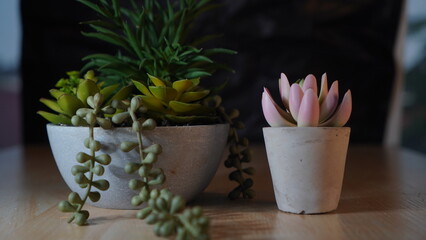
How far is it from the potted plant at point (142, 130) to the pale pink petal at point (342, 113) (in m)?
0.11

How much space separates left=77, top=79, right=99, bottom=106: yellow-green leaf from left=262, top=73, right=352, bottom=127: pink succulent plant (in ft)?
0.53

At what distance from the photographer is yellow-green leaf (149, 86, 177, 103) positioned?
0.45 m

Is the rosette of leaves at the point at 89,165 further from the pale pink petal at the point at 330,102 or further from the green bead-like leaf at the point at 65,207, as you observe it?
the pale pink petal at the point at 330,102

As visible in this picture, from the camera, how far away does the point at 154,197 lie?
0.39 m

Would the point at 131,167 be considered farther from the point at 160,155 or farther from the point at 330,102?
the point at 330,102

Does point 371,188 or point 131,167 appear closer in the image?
point 131,167

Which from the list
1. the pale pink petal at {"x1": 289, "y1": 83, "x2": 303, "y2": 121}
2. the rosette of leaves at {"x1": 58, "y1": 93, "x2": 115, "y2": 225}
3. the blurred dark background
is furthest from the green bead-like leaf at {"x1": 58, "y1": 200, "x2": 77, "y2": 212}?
the blurred dark background

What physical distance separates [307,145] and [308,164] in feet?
0.06

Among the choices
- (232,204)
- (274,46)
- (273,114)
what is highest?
(274,46)

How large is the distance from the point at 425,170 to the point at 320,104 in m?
0.46

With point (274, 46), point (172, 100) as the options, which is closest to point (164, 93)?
point (172, 100)

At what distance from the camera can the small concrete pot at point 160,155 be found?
45 centimetres

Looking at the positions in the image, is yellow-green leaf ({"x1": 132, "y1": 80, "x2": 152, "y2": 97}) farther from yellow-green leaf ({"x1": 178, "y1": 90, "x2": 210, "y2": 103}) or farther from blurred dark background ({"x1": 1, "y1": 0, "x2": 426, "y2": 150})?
blurred dark background ({"x1": 1, "y1": 0, "x2": 426, "y2": 150})

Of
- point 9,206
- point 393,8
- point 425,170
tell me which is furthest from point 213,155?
point 393,8
